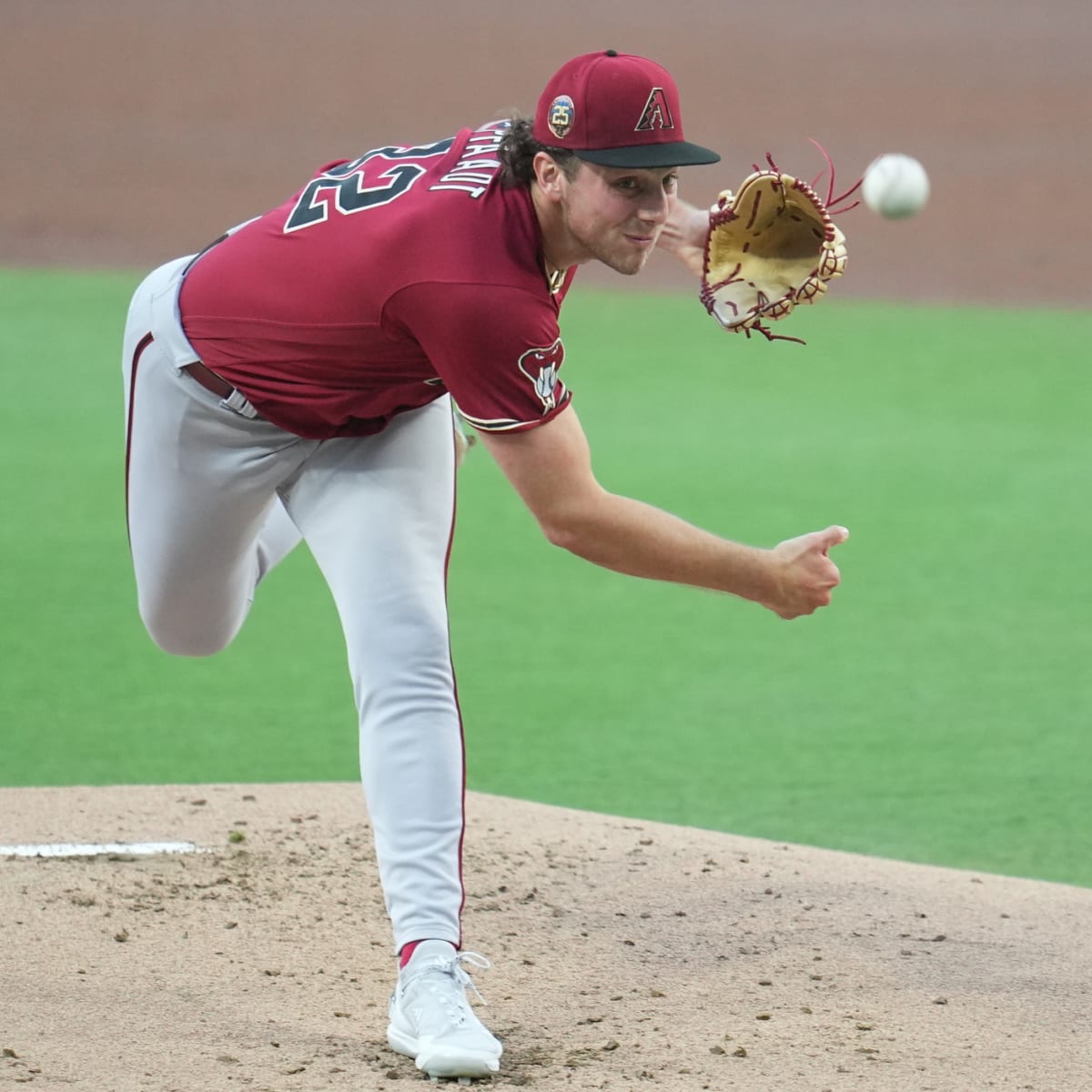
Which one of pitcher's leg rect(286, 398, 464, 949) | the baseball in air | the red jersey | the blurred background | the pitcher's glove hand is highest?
the blurred background

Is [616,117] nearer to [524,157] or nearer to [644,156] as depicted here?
[644,156]

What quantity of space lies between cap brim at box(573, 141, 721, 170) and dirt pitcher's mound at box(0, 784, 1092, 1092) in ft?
4.34

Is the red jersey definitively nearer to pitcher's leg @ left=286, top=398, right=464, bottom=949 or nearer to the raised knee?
pitcher's leg @ left=286, top=398, right=464, bottom=949

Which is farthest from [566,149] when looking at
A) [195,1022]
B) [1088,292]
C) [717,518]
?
[1088,292]

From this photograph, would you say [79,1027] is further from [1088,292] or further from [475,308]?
[1088,292]

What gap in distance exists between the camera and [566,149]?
7.80 ft

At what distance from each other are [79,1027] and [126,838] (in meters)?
0.94

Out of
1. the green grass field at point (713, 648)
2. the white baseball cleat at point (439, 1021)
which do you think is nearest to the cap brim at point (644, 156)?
the white baseball cleat at point (439, 1021)

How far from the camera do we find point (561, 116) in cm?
237

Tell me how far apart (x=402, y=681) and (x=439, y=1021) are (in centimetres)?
51

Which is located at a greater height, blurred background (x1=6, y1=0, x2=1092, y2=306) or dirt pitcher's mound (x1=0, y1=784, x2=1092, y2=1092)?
blurred background (x1=6, y1=0, x2=1092, y2=306)

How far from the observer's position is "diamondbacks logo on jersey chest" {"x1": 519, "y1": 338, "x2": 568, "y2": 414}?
7.84ft

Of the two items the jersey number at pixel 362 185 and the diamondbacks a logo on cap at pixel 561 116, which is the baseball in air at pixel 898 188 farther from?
the diamondbacks a logo on cap at pixel 561 116

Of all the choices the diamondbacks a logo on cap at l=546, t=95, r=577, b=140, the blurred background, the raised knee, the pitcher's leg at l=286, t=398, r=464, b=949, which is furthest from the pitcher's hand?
the blurred background
